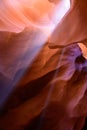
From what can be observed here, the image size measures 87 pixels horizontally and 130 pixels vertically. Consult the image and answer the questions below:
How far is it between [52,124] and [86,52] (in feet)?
0.82

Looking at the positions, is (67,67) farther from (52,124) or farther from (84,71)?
(52,124)

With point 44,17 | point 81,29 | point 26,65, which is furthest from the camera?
point 44,17

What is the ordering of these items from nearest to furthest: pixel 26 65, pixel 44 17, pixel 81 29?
pixel 81 29, pixel 26 65, pixel 44 17

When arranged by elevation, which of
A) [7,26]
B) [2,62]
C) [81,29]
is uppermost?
[7,26]

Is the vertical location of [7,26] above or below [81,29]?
above

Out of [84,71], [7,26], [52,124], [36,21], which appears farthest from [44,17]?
[52,124]

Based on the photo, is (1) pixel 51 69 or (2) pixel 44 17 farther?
(2) pixel 44 17

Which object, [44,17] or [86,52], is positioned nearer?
[86,52]

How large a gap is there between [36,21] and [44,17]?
0.04 meters

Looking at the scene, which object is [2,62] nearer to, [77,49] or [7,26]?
[7,26]

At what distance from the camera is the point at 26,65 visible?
3.09ft

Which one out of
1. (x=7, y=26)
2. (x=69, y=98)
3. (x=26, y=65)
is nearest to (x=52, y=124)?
(x=69, y=98)

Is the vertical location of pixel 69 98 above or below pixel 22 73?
below

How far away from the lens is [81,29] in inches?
32.5
